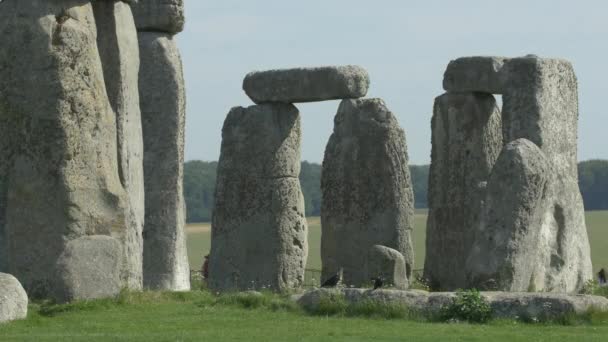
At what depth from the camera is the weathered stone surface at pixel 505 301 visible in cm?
2202

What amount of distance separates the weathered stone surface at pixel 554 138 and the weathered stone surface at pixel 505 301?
6.76 m

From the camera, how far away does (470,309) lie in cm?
2220

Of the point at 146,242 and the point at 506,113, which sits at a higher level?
the point at 506,113

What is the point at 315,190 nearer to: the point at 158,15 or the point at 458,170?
the point at 458,170

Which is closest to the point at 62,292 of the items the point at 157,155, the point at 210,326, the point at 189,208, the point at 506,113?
the point at 210,326

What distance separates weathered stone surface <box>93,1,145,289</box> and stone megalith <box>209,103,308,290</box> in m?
7.80

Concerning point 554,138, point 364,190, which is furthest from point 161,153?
point 554,138

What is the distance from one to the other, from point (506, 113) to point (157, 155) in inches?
221

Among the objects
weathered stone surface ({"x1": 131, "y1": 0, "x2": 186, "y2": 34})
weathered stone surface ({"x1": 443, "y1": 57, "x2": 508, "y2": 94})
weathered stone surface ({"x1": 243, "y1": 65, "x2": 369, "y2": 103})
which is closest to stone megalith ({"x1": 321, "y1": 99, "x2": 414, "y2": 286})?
weathered stone surface ({"x1": 243, "y1": 65, "x2": 369, "y2": 103})

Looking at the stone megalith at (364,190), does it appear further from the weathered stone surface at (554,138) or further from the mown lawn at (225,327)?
the mown lawn at (225,327)

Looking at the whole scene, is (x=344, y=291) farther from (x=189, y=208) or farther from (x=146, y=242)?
(x=189, y=208)

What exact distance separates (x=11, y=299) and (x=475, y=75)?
39.6 ft

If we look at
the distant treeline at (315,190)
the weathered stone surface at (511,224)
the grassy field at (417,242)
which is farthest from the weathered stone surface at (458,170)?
the distant treeline at (315,190)

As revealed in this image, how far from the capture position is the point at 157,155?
101ft
